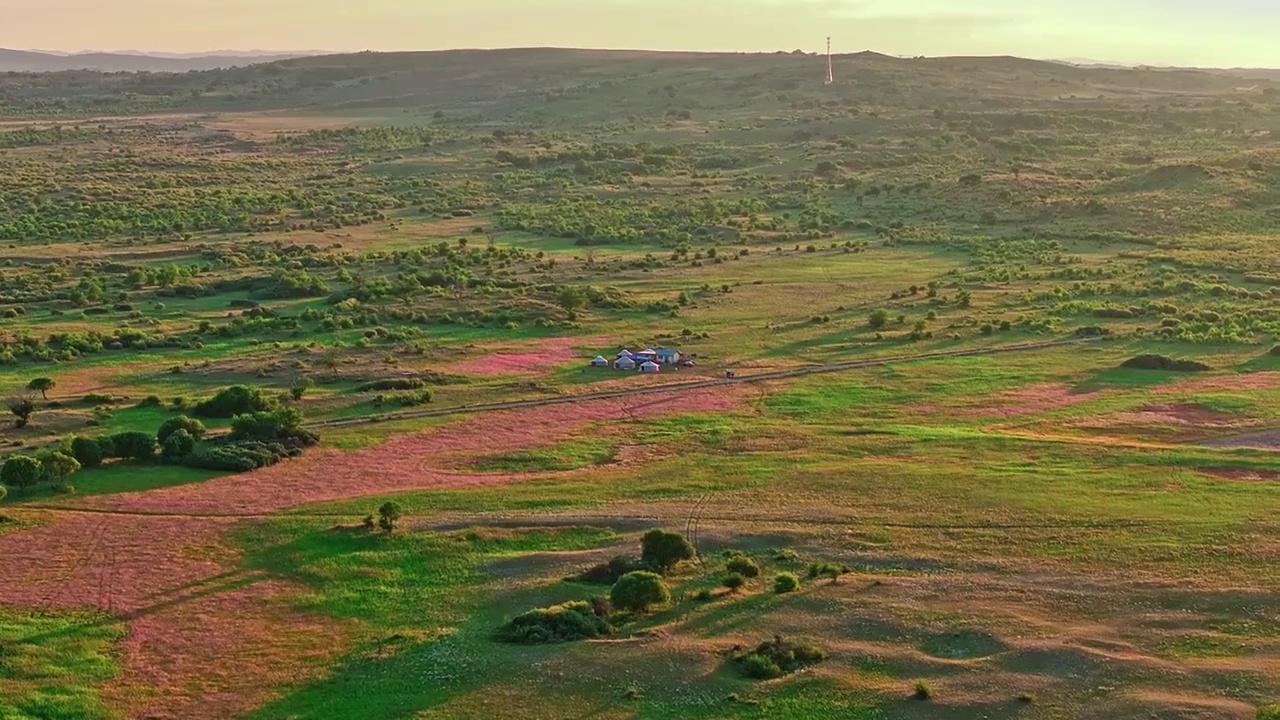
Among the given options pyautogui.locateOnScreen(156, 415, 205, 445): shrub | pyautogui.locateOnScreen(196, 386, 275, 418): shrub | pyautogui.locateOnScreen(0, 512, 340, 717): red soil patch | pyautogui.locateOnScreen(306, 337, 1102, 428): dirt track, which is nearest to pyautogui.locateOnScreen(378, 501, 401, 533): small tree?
pyautogui.locateOnScreen(0, 512, 340, 717): red soil patch

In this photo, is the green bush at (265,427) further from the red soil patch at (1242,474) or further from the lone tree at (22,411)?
the red soil patch at (1242,474)

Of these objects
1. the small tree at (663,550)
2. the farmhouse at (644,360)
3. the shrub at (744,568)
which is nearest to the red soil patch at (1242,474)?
the shrub at (744,568)

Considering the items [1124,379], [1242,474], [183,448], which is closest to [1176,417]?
[1124,379]

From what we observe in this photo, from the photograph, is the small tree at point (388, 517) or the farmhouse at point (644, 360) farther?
the farmhouse at point (644, 360)

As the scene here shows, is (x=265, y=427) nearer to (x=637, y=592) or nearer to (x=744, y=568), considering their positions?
(x=637, y=592)

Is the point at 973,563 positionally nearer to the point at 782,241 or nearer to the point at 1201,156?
A: the point at 782,241

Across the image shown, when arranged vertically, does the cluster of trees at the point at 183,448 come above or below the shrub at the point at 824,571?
above

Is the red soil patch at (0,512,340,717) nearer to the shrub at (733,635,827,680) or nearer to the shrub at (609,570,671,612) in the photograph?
the shrub at (609,570,671,612)
